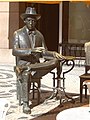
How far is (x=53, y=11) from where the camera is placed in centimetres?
1819

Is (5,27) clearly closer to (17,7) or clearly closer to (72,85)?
(17,7)

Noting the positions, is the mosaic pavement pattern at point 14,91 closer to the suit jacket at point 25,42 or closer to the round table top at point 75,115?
the round table top at point 75,115

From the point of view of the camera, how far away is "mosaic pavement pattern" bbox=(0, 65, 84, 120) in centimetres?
691

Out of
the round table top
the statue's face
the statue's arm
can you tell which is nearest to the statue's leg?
the statue's arm

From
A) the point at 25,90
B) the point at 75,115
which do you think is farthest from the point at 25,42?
the point at 75,115

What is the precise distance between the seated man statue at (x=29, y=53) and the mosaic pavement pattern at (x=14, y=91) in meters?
0.25

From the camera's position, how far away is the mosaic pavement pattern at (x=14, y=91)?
22.7 ft

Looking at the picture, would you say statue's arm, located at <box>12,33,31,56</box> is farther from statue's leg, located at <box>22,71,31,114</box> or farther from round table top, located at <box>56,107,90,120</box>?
round table top, located at <box>56,107,90,120</box>

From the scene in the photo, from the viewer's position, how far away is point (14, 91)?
903cm

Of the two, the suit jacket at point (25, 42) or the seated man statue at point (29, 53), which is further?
the suit jacket at point (25, 42)

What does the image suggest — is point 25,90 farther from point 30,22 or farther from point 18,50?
point 30,22

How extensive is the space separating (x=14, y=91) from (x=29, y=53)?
226 centimetres

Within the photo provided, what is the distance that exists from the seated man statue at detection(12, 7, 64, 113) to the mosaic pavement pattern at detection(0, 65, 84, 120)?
249 mm

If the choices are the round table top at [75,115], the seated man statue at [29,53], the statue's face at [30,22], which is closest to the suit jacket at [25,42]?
the seated man statue at [29,53]
